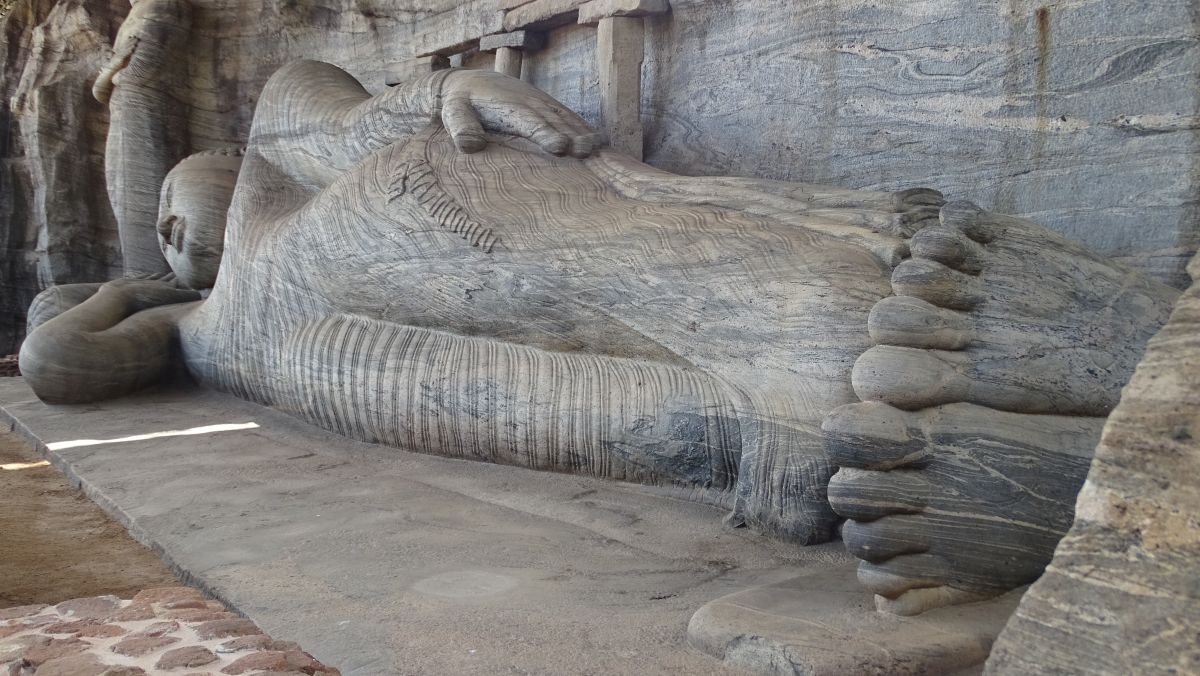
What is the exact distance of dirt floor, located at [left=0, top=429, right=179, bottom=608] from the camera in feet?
6.91

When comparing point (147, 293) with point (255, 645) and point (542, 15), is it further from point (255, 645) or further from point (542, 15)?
point (255, 645)

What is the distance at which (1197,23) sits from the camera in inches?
96.9

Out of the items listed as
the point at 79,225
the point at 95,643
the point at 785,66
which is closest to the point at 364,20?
the point at 79,225

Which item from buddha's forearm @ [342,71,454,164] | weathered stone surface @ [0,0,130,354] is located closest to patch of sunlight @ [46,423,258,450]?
buddha's forearm @ [342,71,454,164]

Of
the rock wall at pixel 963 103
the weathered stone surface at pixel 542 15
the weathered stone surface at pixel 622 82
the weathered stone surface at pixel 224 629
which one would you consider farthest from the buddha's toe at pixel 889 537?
the weathered stone surface at pixel 542 15

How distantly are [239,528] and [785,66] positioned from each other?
93.3 inches

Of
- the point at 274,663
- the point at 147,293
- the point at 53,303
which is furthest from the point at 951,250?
the point at 53,303

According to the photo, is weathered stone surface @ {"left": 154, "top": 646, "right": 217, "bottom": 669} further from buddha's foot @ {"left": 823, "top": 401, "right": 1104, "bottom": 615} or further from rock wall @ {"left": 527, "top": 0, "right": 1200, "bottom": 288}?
rock wall @ {"left": 527, "top": 0, "right": 1200, "bottom": 288}

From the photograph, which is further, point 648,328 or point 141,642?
point 648,328

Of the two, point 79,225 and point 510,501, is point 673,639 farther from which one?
point 79,225

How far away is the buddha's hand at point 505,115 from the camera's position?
3.24m

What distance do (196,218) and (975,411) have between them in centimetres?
402

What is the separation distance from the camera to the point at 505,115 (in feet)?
10.8

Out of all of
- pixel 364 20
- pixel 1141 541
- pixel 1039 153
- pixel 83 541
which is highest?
pixel 364 20
